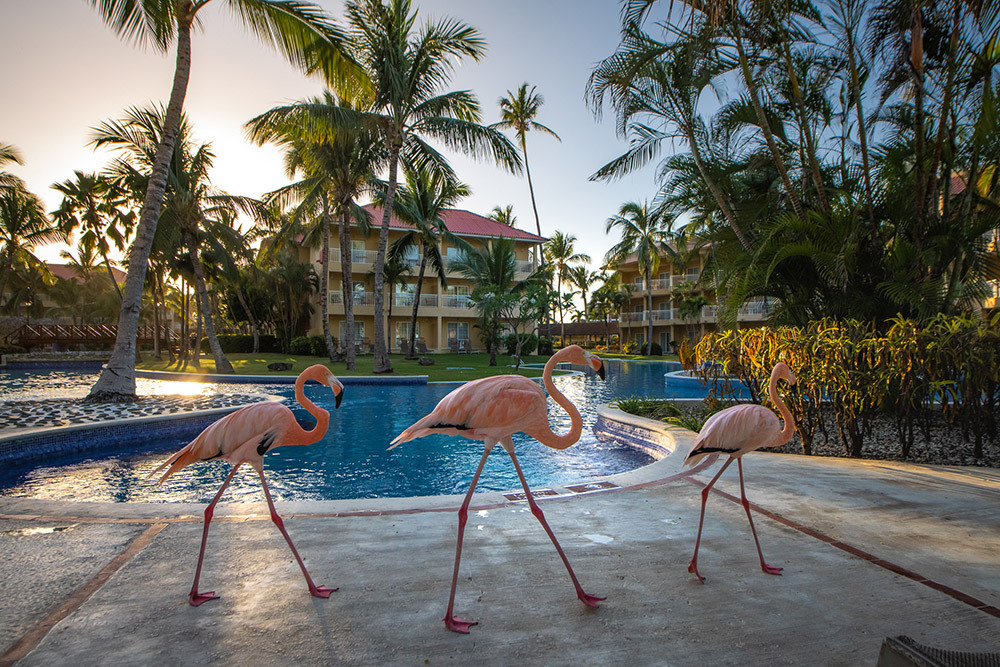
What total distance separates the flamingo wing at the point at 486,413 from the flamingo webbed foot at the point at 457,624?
911 mm

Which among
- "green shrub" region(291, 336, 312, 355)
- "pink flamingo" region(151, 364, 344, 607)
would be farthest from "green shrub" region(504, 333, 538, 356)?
"pink flamingo" region(151, 364, 344, 607)

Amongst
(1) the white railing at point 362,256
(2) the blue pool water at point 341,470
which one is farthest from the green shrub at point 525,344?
(2) the blue pool water at point 341,470

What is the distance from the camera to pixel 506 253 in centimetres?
3064

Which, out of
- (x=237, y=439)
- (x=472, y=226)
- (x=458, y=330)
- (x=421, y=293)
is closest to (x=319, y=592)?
(x=237, y=439)

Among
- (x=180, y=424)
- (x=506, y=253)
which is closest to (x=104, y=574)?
(x=180, y=424)

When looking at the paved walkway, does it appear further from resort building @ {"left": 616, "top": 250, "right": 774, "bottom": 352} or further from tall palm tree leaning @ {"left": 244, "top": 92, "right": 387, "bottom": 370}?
resort building @ {"left": 616, "top": 250, "right": 774, "bottom": 352}

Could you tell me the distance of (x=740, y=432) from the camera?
3.42 metres

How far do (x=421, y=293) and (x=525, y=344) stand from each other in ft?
27.1

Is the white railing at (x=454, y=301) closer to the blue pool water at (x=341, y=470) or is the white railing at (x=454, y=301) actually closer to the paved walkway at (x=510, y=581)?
the blue pool water at (x=341, y=470)

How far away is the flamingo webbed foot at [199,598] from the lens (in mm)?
2951

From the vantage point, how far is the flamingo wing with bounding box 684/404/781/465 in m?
3.41

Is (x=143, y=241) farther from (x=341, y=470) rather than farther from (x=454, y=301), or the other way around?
(x=454, y=301)

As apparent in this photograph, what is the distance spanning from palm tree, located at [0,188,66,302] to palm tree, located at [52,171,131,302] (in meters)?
1.59

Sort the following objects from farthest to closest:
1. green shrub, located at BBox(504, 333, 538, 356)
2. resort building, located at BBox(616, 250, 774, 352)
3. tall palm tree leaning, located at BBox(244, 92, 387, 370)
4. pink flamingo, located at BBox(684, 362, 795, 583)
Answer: resort building, located at BBox(616, 250, 774, 352), green shrub, located at BBox(504, 333, 538, 356), tall palm tree leaning, located at BBox(244, 92, 387, 370), pink flamingo, located at BBox(684, 362, 795, 583)
